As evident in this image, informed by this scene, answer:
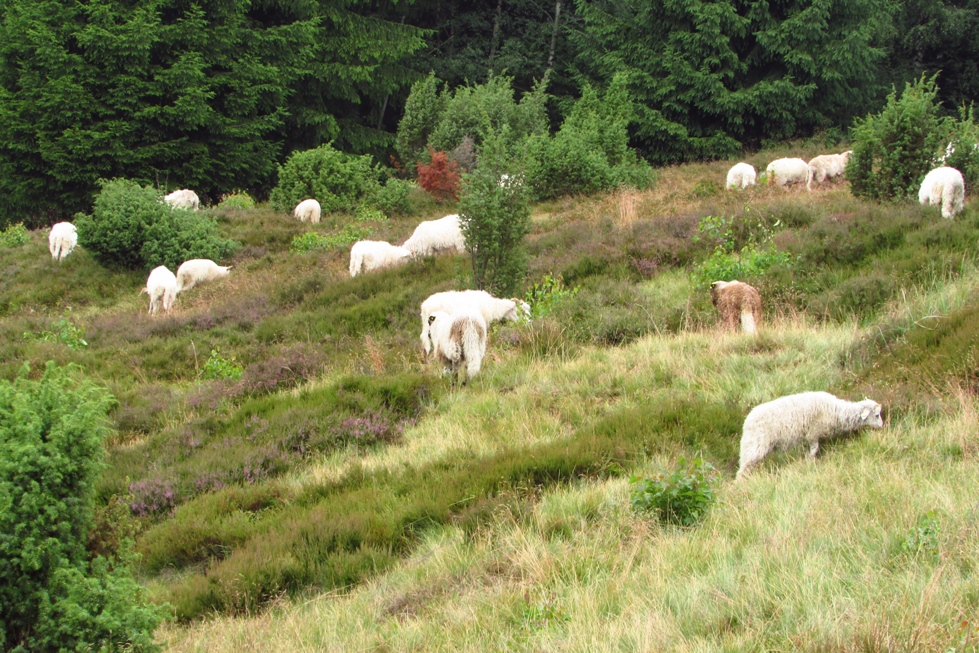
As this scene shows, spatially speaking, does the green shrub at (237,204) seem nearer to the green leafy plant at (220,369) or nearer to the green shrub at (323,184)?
the green shrub at (323,184)

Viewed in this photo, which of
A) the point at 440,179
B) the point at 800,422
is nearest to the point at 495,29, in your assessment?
the point at 440,179

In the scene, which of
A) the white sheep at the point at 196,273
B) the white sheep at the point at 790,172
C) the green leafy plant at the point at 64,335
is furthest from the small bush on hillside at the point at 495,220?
the white sheep at the point at 790,172

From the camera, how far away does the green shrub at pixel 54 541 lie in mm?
3746

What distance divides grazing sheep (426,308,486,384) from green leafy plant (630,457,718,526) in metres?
3.66

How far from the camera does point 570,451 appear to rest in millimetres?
6738

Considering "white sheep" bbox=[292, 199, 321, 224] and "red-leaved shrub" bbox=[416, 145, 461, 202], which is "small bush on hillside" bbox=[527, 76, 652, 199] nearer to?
"red-leaved shrub" bbox=[416, 145, 461, 202]

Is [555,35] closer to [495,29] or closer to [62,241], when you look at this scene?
[495,29]

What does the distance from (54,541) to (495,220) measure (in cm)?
853

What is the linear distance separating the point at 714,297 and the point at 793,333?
1.70 m

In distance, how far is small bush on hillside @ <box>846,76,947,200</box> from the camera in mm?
14961

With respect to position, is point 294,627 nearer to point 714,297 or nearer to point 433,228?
point 714,297

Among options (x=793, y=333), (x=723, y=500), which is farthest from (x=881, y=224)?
(x=723, y=500)

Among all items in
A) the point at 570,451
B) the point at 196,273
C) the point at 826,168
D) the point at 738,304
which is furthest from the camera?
the point at 826,168

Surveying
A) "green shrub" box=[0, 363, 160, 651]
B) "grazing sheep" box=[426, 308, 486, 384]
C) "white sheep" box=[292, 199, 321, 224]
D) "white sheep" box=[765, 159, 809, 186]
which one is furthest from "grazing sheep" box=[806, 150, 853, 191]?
"green shrub" box=[0, 363, 160, 651]
